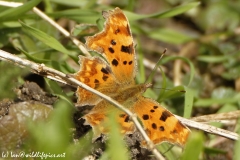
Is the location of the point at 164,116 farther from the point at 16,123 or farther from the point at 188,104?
the point at 16,123

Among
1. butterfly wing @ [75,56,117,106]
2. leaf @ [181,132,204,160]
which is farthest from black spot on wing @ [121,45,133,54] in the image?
leaf @ [181,132,204,160]

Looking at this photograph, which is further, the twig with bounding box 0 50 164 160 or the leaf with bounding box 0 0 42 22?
the leaf with bounding box 0 0 42 22

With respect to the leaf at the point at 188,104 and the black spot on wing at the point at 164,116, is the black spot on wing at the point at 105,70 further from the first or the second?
the leaf at the point at 188,104

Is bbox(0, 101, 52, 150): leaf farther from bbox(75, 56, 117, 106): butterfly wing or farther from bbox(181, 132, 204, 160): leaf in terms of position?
bbox(181, 132, 204, 160): leaf

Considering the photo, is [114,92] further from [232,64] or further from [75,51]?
[232,64]

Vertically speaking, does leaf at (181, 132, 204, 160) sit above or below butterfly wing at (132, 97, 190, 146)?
below

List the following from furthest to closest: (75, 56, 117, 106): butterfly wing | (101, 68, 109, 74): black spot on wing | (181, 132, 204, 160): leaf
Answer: (101, 68, 109, 74): black spot on wing, (75, 56, 117, 106): butterfly wing, (181, 132, 204, 160): leaf

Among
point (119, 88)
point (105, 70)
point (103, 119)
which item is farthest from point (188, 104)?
point (103, 119)

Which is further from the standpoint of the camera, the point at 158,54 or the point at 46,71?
the point at 158,54
